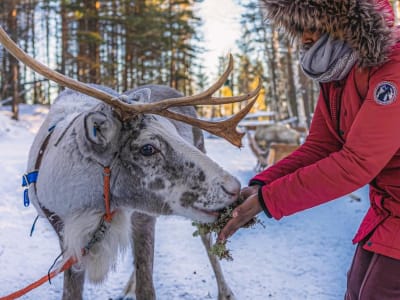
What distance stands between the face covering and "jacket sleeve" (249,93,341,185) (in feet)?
1.00

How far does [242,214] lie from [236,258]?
2828mm

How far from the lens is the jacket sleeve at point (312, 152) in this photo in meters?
1.96

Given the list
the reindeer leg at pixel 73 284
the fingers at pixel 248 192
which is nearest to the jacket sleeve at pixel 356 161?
the fingers at pixel 248 192

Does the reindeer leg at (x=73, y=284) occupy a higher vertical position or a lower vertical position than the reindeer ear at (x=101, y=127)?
lower

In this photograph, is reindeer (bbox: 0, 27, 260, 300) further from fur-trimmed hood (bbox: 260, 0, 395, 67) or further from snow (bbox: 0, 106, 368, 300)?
fur-trimmed hood (bbox: 260, 0, 395, 67)

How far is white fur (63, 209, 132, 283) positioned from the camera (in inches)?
90.7

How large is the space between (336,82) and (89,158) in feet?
4.09

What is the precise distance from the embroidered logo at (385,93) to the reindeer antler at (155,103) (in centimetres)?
85

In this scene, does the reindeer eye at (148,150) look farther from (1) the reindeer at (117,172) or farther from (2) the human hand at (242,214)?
(2) the human hand at (242,214)

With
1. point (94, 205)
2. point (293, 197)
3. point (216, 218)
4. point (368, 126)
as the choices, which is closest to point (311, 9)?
point (368, 126)

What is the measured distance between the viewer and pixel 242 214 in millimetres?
1758

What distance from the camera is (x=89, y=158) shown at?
220 cm

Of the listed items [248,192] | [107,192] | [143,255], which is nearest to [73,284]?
[143,255]

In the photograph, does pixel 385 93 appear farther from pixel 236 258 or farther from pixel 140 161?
pixel 236 258
